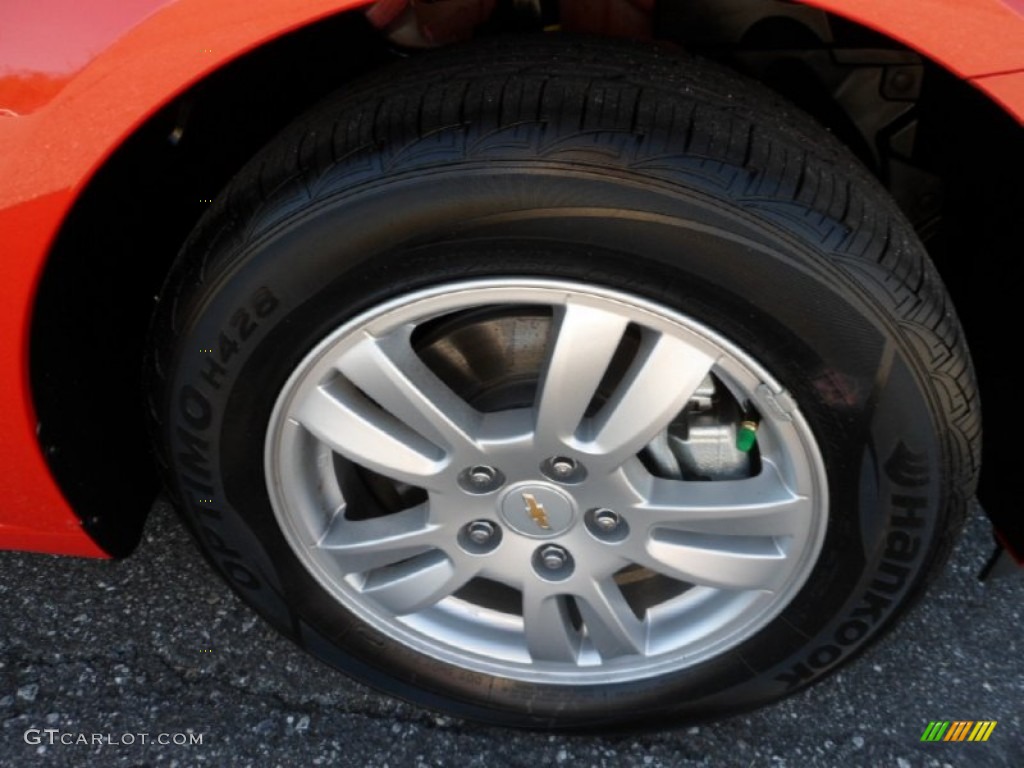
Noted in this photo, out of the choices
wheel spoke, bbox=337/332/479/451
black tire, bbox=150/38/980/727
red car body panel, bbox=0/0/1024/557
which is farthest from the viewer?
wheel spoke, bbox=337/332/479/451

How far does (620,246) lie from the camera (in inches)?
46.6

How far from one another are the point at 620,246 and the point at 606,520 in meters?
0.44

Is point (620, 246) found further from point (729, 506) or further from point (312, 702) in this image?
point (312, 702)

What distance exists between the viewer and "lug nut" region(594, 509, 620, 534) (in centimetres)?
142

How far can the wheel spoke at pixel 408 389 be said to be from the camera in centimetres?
131

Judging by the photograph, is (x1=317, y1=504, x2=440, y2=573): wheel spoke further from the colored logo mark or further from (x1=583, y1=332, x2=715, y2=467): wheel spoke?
the colored logo mark

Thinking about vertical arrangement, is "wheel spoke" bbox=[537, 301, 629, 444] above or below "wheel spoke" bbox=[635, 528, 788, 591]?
above

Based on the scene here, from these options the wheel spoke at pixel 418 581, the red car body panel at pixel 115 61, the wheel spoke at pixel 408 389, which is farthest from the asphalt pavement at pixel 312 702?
the red car body panel at pixel 115 61

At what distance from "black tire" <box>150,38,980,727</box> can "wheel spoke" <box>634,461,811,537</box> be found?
58 mm

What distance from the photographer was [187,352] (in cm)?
136

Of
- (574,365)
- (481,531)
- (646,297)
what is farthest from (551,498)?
(646,297)

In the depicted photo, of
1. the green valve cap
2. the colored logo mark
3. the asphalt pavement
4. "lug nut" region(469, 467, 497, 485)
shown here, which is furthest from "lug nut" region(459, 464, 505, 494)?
the colored logo mark

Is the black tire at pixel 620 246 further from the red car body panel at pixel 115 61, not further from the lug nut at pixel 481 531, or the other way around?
the lug nut at pixel 481 531

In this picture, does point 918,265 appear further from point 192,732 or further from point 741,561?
point 192,732
